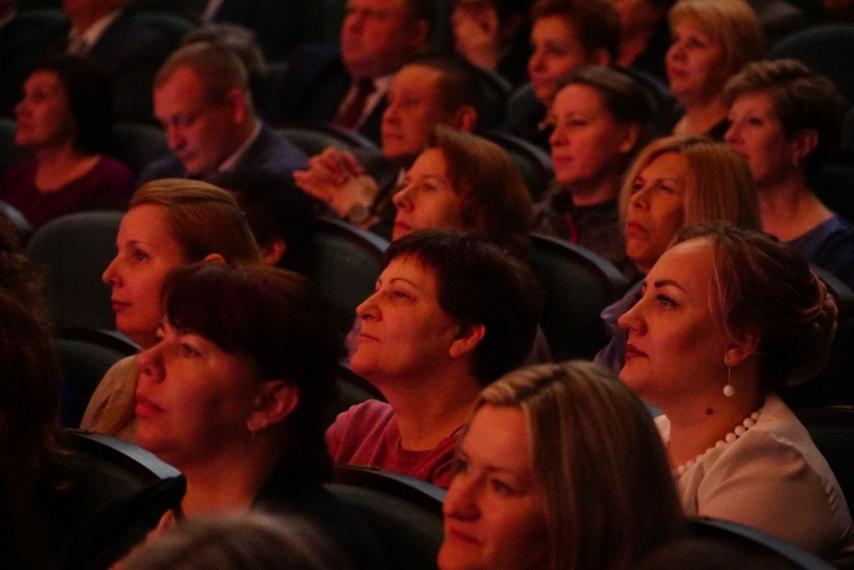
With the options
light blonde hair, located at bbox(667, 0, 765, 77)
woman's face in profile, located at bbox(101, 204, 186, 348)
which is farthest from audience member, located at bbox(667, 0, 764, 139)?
woman's face in profile, located at bbox(101, 204, 186, 348)

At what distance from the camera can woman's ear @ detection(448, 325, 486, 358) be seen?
8.36 ft

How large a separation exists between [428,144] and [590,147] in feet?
1.98

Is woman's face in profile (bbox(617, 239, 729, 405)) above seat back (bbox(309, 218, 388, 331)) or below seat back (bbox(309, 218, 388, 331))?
above

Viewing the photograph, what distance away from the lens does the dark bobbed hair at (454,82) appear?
14.5 feet

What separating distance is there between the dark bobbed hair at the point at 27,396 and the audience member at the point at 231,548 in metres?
1.02

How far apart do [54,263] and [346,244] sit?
0.76 meters

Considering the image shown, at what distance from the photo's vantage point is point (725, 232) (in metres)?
2.45

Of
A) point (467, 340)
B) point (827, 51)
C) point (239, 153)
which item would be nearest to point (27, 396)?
point (467, 340)

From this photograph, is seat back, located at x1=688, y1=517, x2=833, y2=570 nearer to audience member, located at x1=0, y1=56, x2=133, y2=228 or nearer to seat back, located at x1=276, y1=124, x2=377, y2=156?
seat back, located at x1=276, y1=124, x2=377, y2=156

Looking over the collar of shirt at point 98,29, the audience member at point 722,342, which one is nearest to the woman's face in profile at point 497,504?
the audience member at point 722,342

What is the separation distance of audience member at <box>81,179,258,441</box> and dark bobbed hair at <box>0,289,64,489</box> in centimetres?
63

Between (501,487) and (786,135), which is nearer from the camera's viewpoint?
(501,487)

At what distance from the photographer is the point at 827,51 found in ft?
15.5

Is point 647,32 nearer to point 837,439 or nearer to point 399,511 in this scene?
point 837,439
